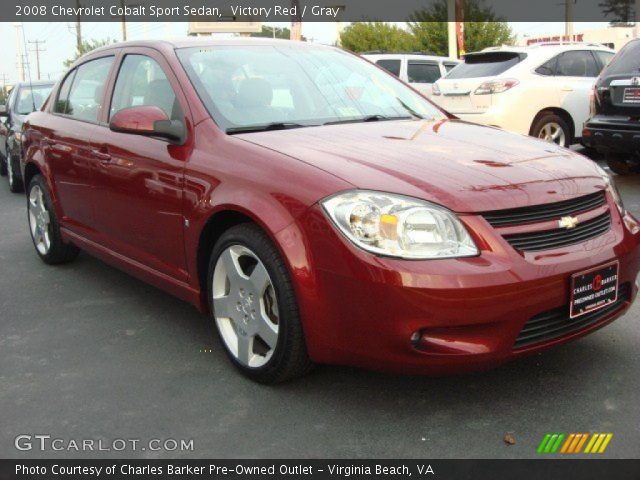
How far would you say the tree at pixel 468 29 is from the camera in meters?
33.0

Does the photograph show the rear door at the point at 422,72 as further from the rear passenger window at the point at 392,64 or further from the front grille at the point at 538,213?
the front grille at the point at 538,213

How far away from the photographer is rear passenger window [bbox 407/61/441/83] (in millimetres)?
14309

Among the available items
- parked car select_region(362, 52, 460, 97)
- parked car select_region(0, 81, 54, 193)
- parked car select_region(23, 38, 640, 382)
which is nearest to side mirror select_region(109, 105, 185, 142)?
parked car select_region(23, 38, 640, 382)

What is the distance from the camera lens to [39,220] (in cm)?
565

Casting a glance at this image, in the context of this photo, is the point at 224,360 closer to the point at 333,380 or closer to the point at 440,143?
the point at 333,380

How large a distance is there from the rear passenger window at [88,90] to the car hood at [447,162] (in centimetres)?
162

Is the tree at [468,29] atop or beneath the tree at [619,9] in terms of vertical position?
beneath

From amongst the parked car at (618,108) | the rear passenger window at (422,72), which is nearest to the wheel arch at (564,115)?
the parked car at (618,108)

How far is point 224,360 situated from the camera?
3609mm

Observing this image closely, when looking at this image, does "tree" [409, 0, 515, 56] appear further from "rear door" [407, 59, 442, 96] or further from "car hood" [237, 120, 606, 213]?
"car hood" [237, 120, 606, 213]

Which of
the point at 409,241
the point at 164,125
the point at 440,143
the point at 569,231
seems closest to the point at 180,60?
the point at 164,125

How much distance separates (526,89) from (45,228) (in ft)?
20.4

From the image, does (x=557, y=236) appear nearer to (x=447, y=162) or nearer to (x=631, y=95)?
(x=447, y=162)

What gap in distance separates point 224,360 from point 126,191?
1.10 metres
